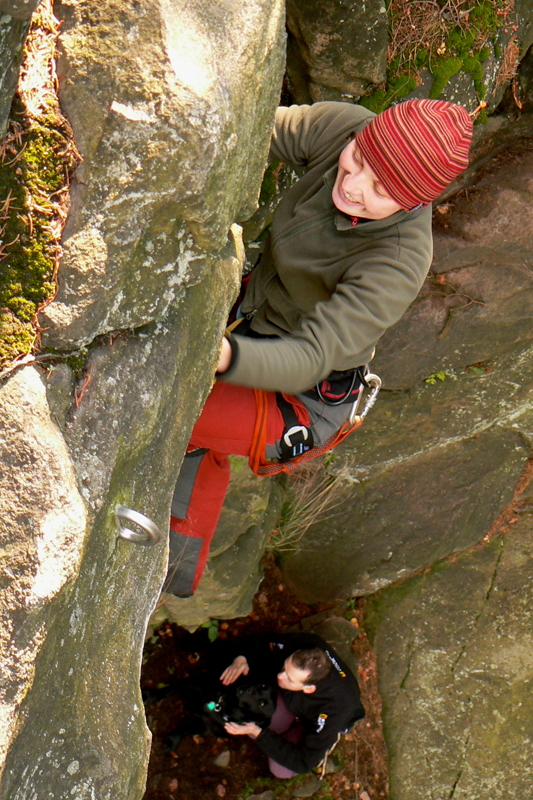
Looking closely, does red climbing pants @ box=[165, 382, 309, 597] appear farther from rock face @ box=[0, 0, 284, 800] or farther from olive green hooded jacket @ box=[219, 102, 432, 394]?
rock face @ box=[0, 0, 284, 800]

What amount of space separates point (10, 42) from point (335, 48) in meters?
2.61

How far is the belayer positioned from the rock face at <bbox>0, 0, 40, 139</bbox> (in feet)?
3.41

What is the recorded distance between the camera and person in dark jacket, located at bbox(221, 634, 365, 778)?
5.32m

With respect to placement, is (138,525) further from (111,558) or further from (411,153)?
(411,153)

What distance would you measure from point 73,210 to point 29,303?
9.8 inches

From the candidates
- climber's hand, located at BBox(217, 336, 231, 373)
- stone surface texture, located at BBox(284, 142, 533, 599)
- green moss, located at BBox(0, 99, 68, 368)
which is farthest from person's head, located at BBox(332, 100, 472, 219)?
stone surface texture, located at BBox(284, 142, 533, 599)

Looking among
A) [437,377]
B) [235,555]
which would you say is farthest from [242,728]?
[437,377]

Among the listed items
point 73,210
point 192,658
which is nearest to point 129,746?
point 73,210

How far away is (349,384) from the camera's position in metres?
3.03

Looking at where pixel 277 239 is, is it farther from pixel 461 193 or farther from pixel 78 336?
pixel 461 193

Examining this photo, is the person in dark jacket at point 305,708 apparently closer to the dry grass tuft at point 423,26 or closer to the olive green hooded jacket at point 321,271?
the olive green hooded jacket at point 321,271

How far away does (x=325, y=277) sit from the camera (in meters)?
2.58

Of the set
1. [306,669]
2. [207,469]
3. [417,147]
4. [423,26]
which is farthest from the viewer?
[306,669]

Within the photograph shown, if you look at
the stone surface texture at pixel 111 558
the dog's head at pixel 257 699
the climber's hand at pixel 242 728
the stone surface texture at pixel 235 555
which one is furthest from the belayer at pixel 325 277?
the climber's hand at pixel 242 728
